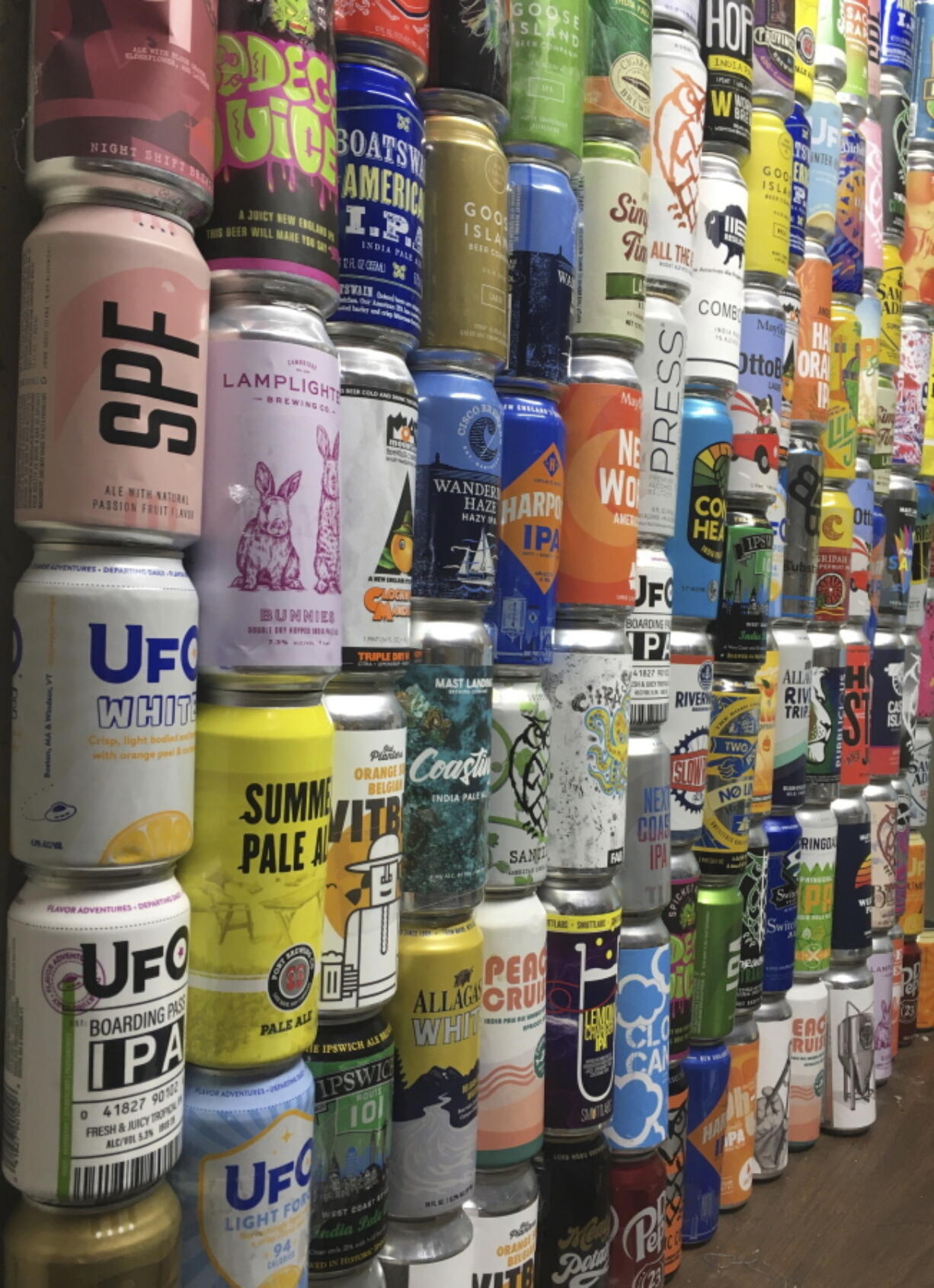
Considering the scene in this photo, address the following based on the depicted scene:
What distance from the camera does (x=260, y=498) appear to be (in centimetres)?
84

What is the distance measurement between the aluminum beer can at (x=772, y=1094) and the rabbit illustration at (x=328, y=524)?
1197 mm

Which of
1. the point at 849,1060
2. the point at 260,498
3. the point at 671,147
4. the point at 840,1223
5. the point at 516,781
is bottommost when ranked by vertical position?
the point at 840,1223

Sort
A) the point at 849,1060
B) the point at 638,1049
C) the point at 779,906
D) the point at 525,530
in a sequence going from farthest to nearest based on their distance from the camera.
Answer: the point at 849,1060
the point at 779,906
the point at 638,1049
the point at 525,530

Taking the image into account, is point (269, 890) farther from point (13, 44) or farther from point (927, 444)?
point (927, 444)

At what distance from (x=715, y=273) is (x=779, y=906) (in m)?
0.96

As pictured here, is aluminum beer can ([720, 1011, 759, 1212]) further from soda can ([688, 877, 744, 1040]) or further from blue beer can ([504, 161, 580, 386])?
blue beer can ([504, 161, 580, 386])

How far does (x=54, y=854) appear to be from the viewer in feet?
2.50

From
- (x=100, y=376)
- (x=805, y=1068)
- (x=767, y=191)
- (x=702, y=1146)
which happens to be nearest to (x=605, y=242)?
(x=767, y=191)

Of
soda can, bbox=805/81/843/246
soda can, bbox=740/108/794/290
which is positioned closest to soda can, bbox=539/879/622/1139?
soda can, bbox=740/108/794/290

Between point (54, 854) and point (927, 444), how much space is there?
83.2 inches

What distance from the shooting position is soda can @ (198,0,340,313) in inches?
33.4

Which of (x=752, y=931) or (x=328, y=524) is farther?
(x=752, y=931)

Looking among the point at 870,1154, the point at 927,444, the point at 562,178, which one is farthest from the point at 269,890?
the point at 927,444

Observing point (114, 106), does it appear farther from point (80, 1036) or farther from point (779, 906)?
point (779, 906)
